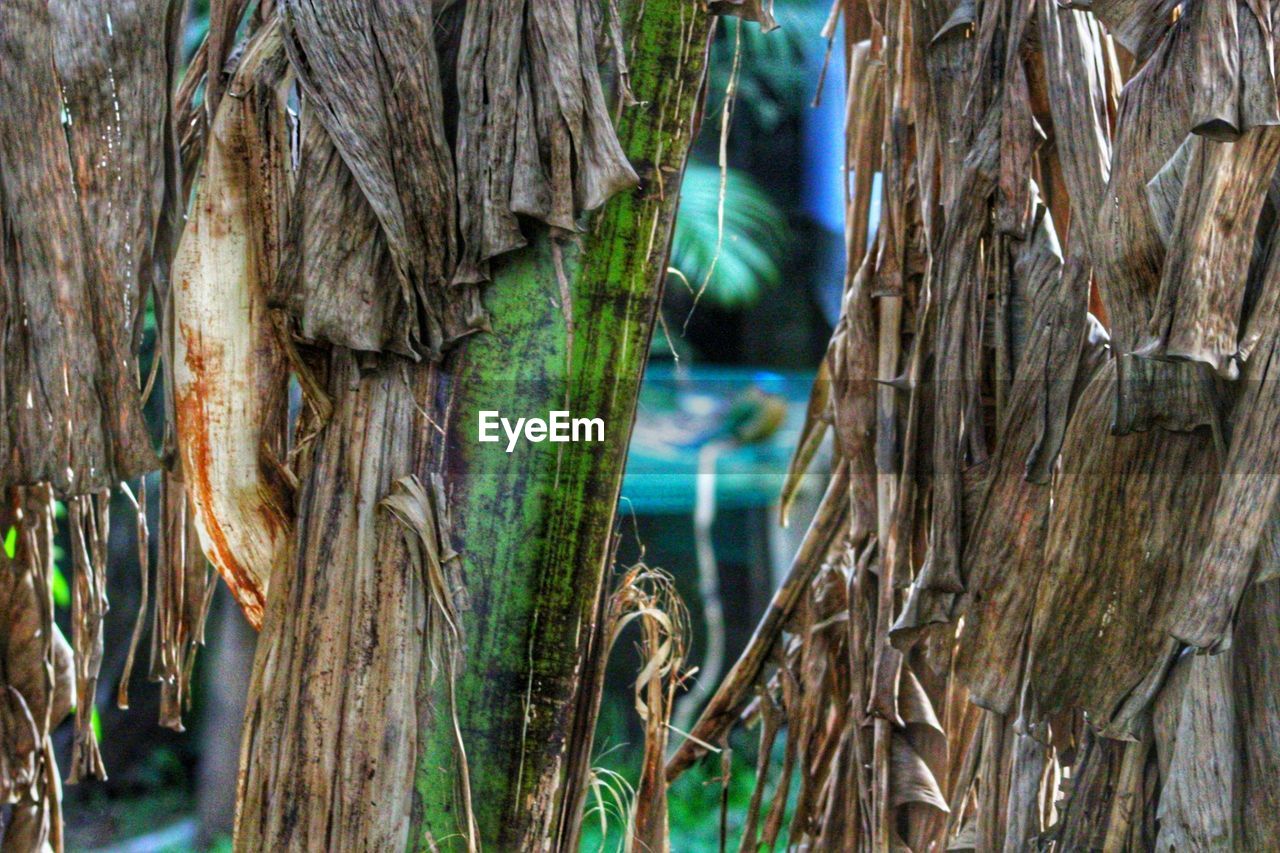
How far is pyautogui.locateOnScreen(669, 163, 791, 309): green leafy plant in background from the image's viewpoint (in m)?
2.90

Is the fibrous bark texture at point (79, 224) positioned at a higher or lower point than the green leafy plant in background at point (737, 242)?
lower

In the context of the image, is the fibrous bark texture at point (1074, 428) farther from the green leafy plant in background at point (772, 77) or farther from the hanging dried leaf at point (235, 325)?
the green leafy plant in background at point (772, 77)

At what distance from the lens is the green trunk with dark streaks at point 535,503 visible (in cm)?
74

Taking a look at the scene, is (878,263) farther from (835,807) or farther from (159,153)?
(159,153)

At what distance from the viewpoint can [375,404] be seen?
29.5 inches

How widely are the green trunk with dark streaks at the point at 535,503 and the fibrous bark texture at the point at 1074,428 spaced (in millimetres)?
244

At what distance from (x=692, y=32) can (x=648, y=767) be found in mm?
525

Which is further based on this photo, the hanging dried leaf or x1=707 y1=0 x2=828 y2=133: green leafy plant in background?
x1=707 y1=0 x2=828 y2=133: green leafy plant in background

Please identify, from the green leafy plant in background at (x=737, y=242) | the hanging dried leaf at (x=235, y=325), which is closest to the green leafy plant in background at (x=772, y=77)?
the green leafy plant in background at (x=737, y=242)

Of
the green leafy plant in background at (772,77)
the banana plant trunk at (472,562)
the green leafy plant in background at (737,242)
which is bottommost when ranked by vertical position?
the banana plant trunk at (472,562)

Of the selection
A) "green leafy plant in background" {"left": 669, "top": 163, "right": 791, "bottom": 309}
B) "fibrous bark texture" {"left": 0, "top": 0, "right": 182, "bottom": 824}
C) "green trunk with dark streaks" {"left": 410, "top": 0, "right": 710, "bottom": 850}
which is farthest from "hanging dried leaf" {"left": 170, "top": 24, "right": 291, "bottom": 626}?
"green leafy plant in background" {"left": 669, "top": 163, "right": 791, "bottom": 309}

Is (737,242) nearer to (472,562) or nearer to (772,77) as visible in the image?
(772,77)

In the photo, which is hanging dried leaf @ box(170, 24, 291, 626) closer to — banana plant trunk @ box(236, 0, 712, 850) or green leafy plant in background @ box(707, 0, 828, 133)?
banana plant trunk @ box(236, 0, 712, 850)

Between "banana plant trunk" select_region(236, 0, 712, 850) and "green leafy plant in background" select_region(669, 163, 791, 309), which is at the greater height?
"green leafy plant in background" select_region(669, 163, 791, 309)
